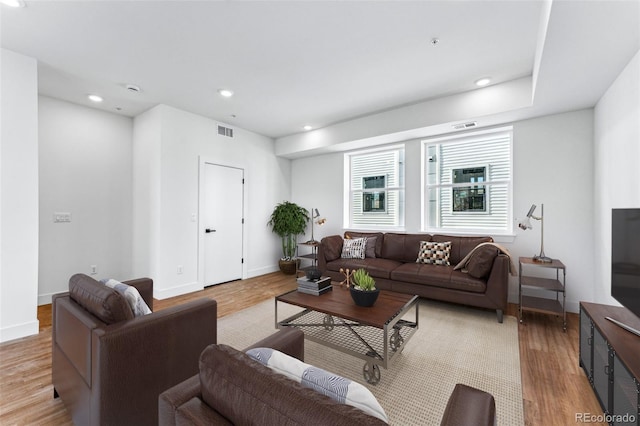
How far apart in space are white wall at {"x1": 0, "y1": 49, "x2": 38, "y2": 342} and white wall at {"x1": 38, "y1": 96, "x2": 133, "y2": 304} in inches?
46.5

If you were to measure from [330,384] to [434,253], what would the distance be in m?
3.50

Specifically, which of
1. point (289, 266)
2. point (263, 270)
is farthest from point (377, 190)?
point (263, 270)

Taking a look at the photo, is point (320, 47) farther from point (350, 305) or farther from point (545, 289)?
point (545, 289)

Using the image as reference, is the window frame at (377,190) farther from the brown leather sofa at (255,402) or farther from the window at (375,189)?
the brown leather sofa at (255,402)

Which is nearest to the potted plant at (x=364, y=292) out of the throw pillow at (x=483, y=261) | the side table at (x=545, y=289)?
the throw pillow at (x=483, y=261)

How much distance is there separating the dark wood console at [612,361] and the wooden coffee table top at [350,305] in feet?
3.88

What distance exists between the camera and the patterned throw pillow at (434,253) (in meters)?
3.80

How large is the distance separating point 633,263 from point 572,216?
2.17m

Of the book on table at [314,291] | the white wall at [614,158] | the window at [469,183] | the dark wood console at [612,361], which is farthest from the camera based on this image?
the window at [469,183]

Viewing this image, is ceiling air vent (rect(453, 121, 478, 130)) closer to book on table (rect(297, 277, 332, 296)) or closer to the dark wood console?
the dark wood console

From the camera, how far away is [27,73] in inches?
110

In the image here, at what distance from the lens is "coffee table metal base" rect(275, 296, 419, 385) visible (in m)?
1.99

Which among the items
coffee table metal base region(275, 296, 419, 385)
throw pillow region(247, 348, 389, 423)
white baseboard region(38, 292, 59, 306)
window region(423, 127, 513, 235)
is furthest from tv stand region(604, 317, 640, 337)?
white baseboard region(38, 292, 59, 306)

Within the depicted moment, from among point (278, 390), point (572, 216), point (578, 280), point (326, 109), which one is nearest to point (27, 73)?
point (326, 109)
